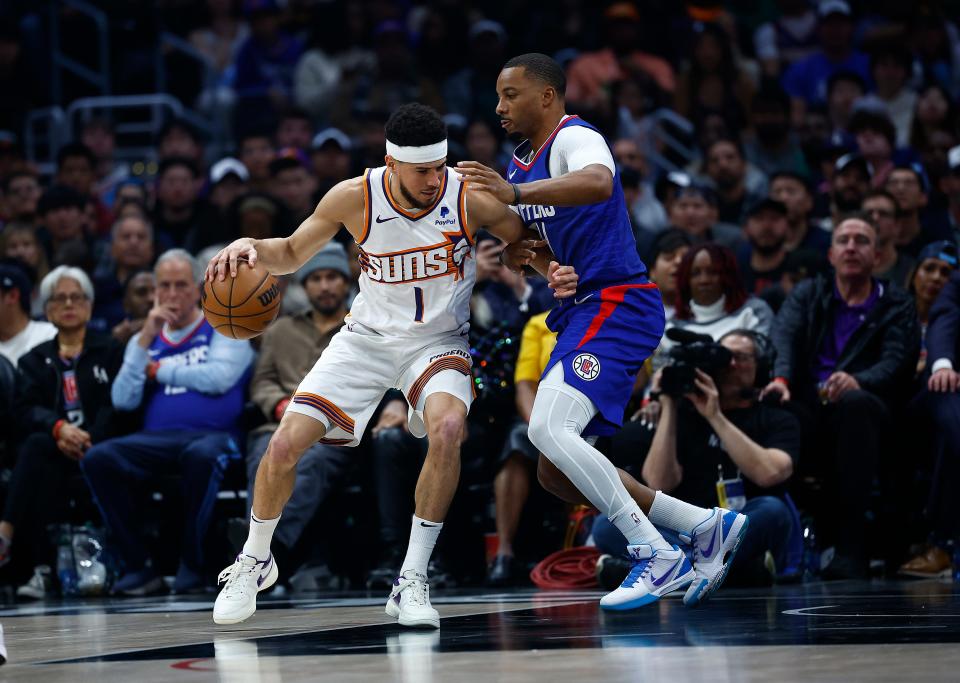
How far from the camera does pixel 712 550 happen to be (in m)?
5.88

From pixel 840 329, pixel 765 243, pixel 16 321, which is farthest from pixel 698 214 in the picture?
pixel 16 321

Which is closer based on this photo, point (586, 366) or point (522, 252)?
point (586, 366)

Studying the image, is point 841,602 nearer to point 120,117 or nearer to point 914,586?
point 914,586

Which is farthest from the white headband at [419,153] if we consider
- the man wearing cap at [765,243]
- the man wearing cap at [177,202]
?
the man wearing cap at [177,202]

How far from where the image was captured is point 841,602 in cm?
582

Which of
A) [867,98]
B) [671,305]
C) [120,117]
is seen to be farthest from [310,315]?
[120,117]

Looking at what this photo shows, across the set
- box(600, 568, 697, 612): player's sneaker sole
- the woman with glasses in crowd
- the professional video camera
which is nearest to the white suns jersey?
box(600, 568, 697, 612): player's sneaker sole

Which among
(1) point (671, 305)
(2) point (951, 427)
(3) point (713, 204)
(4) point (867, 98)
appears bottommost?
(2) point (951, 427)

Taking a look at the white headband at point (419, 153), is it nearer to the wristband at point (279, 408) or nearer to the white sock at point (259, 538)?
the white sock at point (259, 538)

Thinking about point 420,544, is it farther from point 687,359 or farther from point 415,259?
point 687,359

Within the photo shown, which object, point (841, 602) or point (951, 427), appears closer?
point (841, 602)

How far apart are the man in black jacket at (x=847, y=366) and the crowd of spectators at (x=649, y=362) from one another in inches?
0.7

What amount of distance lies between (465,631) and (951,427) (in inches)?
134

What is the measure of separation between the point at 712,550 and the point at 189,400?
12.8ft
